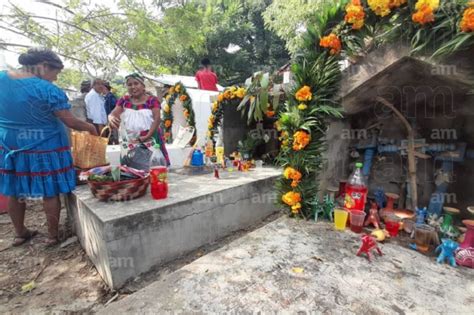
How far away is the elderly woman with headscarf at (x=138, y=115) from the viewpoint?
3.14 m

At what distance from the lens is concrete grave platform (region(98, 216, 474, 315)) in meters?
1.56

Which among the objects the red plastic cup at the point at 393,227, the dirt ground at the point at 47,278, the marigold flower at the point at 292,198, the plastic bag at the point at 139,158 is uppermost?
the plastic bag at the point at 139,158

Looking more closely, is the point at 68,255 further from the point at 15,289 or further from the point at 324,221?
the point at 324,221

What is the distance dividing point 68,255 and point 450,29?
167 inches

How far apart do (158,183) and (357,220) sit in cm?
215

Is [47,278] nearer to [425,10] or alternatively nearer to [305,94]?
[305,94]

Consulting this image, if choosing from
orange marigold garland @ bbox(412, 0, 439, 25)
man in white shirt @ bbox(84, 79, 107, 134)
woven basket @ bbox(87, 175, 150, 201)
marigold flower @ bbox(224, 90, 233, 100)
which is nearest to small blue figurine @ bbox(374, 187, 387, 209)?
orange marigold garland @ bbox(412, 0, 439, 25)

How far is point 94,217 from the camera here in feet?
7.11

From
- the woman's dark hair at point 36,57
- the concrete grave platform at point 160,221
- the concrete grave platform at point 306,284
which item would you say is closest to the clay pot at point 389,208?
the concrete grave platform at point 306,284

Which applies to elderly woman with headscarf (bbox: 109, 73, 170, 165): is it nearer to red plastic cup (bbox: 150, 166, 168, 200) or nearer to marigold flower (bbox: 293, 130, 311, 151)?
red plastic cup (bbox: 150, 166, 168, 200)

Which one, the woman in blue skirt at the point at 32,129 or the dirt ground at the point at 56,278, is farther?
the woman in blue skirt at the point at 32,129

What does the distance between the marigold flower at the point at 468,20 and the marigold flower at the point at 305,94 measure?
1.25m

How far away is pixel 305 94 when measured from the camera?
261 centimetres

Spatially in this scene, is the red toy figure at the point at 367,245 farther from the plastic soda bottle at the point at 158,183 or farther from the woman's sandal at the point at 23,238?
the woman's sandal at the point at 23,238
